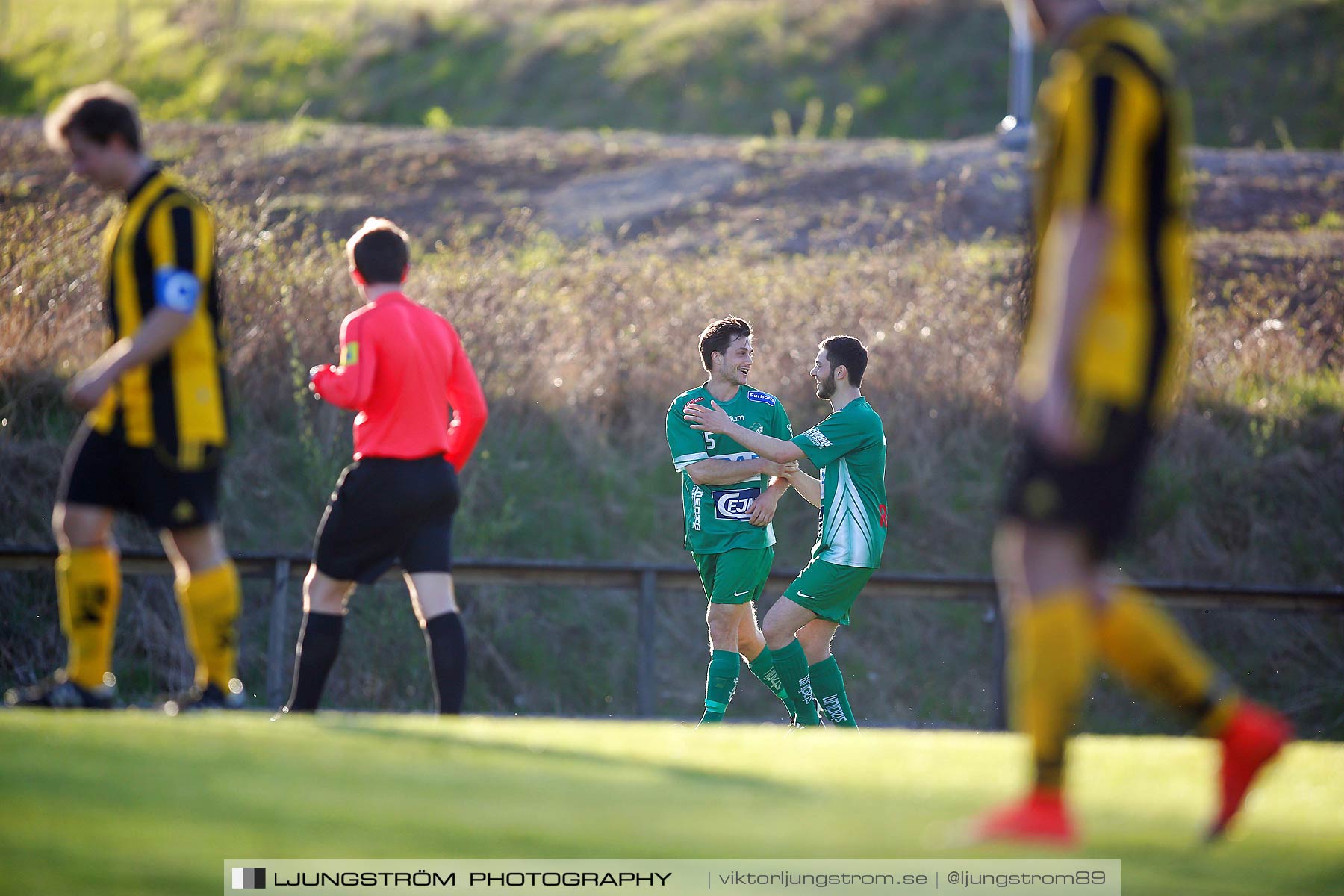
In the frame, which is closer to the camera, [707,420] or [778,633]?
[707,420]

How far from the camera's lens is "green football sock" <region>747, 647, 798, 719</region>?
8.03 metres

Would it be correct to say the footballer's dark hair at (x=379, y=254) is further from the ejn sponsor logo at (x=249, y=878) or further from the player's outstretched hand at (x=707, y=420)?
the ejn sponsor logo at (x=249, y=878)

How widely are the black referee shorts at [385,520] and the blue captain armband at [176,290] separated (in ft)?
4.43

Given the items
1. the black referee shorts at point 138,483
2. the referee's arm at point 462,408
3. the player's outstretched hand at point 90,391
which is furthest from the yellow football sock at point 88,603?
the referee's arm at point 462,408

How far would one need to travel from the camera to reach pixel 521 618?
42.2 feet

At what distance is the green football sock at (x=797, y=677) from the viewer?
7922 millimetres

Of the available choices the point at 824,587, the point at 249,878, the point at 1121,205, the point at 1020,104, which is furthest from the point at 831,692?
the point at 1020,104

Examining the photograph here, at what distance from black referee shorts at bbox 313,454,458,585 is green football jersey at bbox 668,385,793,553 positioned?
6.09 feet

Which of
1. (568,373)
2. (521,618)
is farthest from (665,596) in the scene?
(568,373)

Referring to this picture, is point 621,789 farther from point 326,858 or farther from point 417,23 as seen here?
point 417,23

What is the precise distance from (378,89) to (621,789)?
31.8 metres

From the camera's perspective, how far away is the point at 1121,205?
3314 mm

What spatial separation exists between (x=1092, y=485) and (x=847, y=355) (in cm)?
480

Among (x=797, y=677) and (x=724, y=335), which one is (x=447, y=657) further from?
(x=724, y=335)
